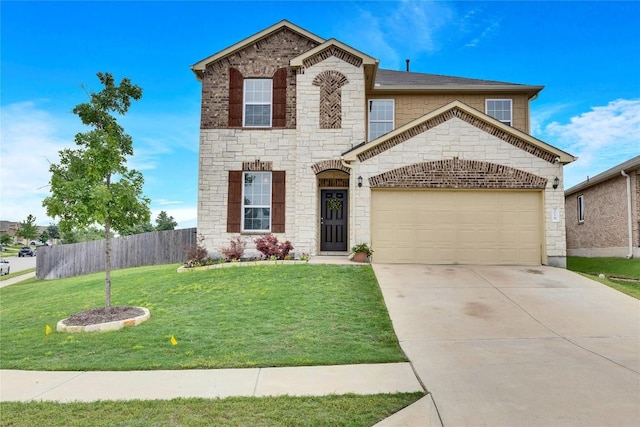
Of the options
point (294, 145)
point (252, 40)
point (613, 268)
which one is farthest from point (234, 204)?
point (613, 268)

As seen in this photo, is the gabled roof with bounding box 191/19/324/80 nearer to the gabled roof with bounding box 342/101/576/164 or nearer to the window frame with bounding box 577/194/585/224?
the gabled roof with bounding box 342/101/576/164

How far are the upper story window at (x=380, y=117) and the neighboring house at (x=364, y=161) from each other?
0.16ft

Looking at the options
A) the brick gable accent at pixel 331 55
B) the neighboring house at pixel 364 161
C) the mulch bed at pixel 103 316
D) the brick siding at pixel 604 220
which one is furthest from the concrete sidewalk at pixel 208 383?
the brick siding at pixel 604 220

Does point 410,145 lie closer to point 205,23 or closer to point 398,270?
point 398,270

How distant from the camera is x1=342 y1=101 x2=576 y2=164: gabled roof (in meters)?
13.3

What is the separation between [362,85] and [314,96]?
177 centimetres

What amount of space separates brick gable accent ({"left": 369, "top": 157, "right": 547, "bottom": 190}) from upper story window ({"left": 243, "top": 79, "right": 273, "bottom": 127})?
16.0ft

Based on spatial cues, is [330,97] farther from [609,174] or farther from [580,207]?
[580,207]

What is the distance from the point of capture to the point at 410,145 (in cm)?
1356

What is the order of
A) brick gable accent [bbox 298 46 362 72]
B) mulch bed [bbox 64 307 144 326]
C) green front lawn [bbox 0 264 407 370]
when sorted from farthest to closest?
1. brick gable accent [bbox 298 46 362 72]
2. mulch bed [bbox 64 307 144 326]
3. green front lawn [bbox 0 264 407 370]

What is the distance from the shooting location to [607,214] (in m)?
19.7

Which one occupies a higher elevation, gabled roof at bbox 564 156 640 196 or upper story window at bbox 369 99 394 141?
upper story window at bbox 369 99 394 141

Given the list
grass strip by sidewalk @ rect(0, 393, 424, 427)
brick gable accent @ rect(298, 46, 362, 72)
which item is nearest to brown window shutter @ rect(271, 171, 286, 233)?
brick gable accent @ rect(298, 46, 362, 72)

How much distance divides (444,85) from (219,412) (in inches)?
630
